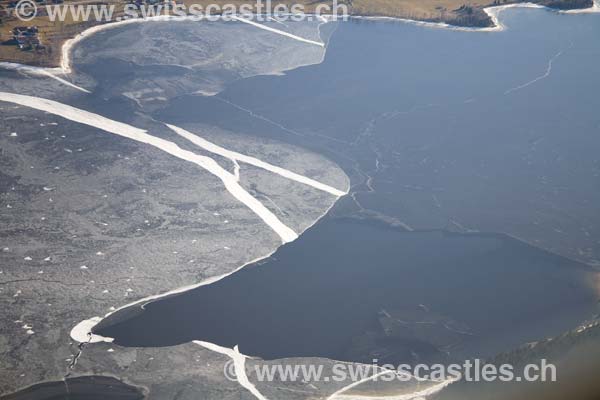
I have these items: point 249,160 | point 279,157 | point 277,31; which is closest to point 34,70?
point 249,160

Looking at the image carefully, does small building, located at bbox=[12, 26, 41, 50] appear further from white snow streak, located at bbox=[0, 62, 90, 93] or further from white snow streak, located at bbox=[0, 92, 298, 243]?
white snow streak, located at bbox=[0, 92, 298, 243]

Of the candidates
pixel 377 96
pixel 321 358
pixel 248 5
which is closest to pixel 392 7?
pixel 248 5

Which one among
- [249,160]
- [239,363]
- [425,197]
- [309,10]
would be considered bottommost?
[239,363]

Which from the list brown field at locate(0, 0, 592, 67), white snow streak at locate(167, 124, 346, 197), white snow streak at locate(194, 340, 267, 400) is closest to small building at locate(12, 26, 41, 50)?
brown field at locate(0, 0, 592, 67)

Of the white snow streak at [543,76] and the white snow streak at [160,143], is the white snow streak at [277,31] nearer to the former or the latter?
the white snow streak at [543,76]

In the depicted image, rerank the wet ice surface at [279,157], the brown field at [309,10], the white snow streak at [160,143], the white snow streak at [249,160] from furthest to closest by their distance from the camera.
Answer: the brown field at [309,10] → the white snow streak at [249,160] → the white snow streak at [160,143] → the wet ice surface at [279,157]

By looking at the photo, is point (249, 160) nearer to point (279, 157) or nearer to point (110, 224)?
point (279, 157)

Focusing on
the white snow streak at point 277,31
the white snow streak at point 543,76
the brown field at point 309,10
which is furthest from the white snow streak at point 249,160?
the white snow streak at point 543,76
